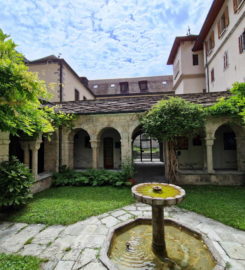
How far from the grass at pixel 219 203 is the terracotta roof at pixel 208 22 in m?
12.4

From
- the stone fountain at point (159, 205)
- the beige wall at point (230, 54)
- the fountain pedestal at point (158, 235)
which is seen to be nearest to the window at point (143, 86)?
the beige wall at point (230, 54)

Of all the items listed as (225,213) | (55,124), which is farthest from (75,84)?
(225,213)

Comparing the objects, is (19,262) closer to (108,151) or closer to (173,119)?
(173,119)

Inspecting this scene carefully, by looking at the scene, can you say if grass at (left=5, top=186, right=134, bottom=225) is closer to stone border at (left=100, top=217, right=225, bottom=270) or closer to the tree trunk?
stone border at (left=100, top=217, right=225, bottom=270)

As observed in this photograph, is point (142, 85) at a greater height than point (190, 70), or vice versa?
point (142, 85)

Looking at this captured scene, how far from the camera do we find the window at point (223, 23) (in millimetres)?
10242

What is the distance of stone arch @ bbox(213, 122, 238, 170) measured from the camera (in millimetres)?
8424

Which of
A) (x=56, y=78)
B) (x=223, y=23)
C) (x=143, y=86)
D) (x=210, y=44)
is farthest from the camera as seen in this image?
(x=143, y=86)

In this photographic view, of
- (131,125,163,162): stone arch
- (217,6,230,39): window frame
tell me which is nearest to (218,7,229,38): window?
(217,6,230,39): window frame

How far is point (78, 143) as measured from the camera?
9.90m

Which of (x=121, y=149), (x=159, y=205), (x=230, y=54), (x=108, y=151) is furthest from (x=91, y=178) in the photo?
(x=230, y=54)

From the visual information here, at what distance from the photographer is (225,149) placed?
853 centimetres

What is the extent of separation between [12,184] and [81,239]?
2641 mm

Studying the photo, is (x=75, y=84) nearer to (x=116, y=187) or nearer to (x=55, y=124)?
(x=55, y=124)
